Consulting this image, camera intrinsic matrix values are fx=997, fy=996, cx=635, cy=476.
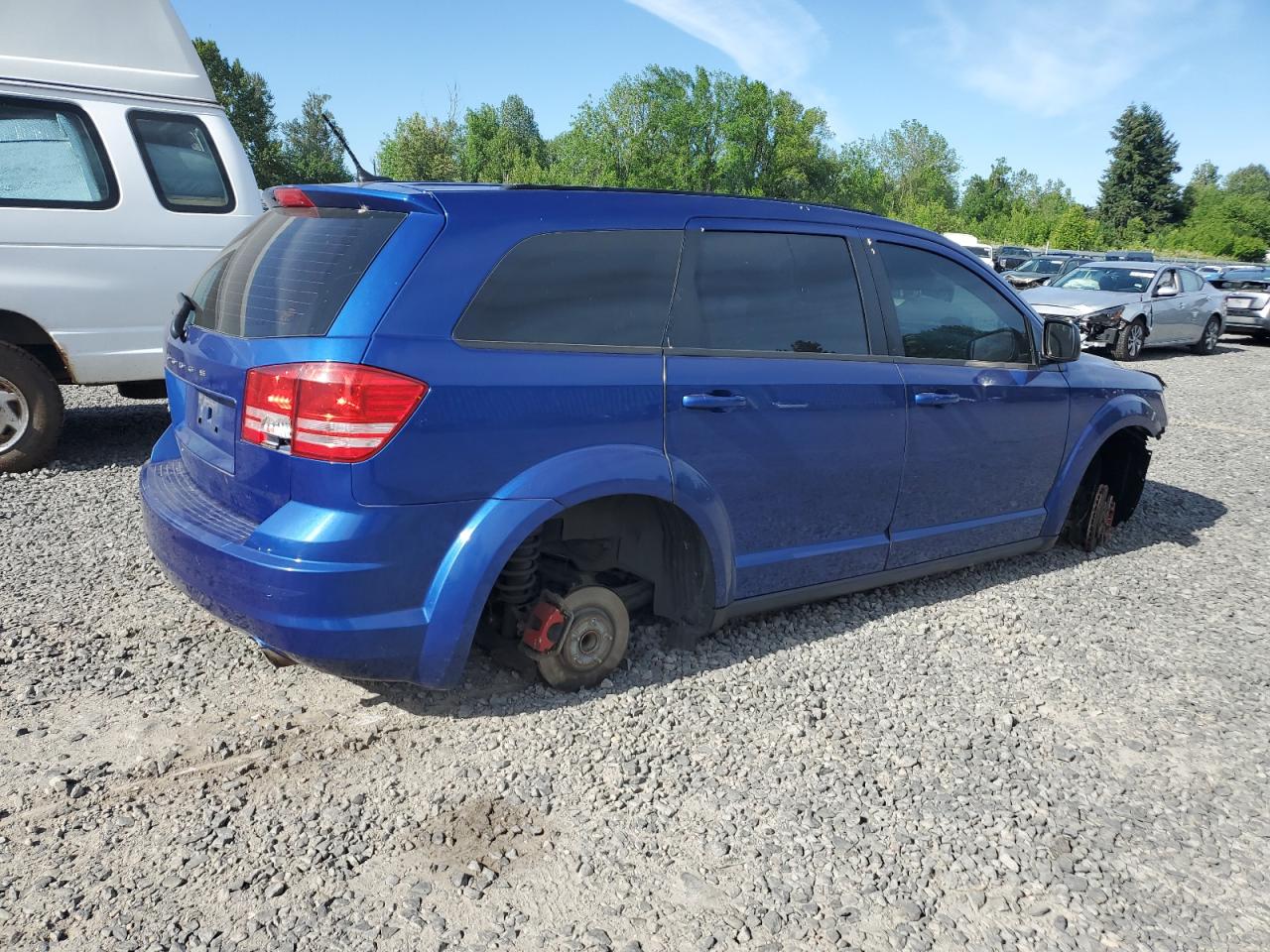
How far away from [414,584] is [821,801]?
55.5 inches

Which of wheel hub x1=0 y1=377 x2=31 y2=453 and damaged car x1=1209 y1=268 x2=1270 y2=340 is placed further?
damaged car x1=1209 y1=268 x2=1270 y2=340

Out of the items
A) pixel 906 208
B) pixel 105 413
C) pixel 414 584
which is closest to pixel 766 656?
pixel 414 584

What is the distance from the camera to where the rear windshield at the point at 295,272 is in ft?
10.0

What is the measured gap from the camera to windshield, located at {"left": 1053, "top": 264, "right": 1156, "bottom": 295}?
16.8 metres

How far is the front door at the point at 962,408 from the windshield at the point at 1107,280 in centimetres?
1346

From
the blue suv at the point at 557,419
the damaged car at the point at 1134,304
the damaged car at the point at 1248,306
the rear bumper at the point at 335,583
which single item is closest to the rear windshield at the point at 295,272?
the blue suv at the point at 557,419

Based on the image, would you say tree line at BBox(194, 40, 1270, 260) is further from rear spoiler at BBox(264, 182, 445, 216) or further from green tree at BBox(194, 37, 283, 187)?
rear spoiler at BBox(264, 182, 445, 216)

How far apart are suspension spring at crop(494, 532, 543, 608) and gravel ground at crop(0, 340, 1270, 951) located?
1.27 ft

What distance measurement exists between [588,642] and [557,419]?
0.89 meters

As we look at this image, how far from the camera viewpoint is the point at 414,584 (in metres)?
3.04

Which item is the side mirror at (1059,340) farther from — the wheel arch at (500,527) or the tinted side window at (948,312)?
the wheel arch at (500,527)

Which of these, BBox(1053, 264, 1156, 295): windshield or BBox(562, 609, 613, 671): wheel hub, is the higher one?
BBox(562, 609, 613, 671): wheel hub

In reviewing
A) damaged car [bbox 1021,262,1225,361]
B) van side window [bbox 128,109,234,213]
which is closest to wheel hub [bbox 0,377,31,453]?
van side window [bbox 128,109,234,213]

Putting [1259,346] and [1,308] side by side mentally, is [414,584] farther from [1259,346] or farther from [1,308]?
[1259,346]
